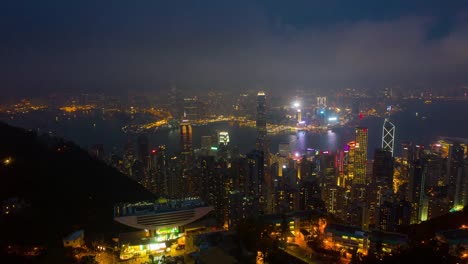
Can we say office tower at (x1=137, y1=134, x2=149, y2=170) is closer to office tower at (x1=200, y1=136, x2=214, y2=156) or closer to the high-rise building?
office tower at (x1=200, y1=136, x2=214, y2=156)

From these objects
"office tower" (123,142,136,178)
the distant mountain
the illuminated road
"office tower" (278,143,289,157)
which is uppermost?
the distant mountain

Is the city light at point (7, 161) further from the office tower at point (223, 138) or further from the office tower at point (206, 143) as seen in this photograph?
the office tower at point (223, 138)

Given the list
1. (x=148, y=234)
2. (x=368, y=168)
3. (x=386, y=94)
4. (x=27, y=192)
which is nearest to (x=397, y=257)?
(x=148, y=234)

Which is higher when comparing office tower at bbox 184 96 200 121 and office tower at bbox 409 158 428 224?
office tower at bbox 184 96 200 121

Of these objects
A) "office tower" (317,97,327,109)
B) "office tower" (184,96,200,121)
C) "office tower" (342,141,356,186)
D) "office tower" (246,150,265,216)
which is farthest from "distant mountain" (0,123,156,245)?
"office tower" (317,97,327,109)

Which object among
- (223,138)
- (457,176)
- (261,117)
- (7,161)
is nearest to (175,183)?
(7,161)

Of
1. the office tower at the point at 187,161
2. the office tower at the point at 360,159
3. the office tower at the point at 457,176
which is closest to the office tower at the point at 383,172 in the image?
the office tower at the point at 360,159

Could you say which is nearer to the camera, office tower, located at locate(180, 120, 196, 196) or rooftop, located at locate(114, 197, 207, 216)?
rooftop, located at locate(114, 197, 207, 216)
